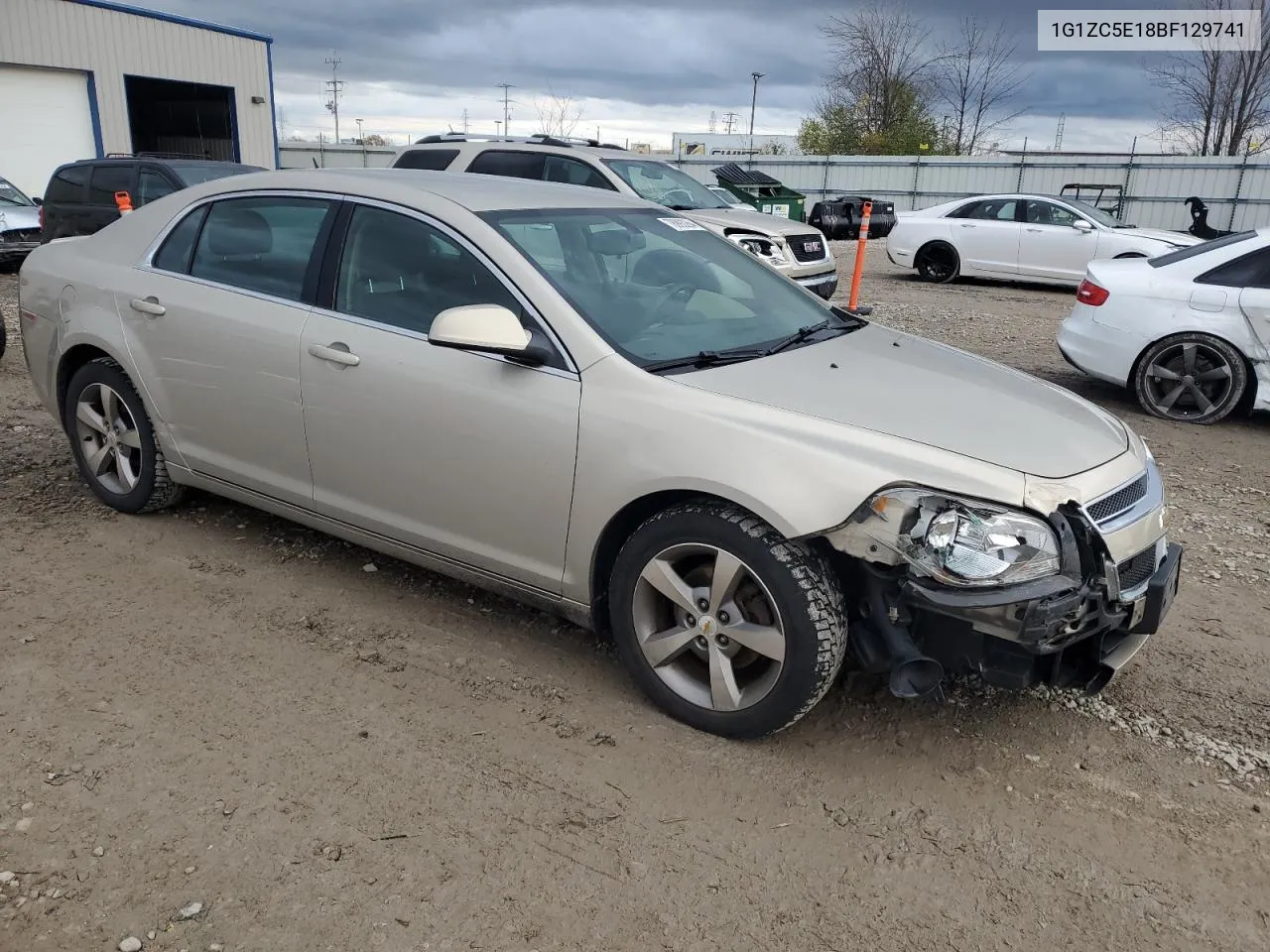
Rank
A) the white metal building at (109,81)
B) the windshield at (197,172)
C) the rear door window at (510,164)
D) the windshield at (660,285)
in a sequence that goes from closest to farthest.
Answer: the windshield at (660,285) < the rear door window at (510,164) < the windshield at (197,172) < the white metal building at (109,81)

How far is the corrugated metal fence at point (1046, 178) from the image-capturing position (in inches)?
973

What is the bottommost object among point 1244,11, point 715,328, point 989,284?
point 989,284

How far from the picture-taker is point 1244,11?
28.5 meters

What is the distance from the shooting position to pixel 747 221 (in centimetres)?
1031

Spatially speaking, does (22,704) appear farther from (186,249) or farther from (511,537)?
(186,249)

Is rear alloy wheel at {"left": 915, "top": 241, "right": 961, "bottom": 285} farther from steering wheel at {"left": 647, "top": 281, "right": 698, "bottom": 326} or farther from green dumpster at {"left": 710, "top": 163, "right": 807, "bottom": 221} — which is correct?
steering wheel at {"left": 647, "top": 281, "right": 698, "bottom": 326}

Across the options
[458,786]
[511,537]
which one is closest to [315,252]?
[511,537]

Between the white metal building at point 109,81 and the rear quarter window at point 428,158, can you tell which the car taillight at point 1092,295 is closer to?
the rear quarter window at point 428,158

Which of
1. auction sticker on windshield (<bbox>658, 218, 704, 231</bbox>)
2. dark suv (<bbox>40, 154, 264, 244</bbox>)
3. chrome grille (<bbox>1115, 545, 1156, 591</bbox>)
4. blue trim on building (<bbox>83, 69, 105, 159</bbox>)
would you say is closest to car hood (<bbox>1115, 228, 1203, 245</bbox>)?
auction sticker on windshield (<bbox>658, 218, 704, 231</bbox>)

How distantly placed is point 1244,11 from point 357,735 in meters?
34.7

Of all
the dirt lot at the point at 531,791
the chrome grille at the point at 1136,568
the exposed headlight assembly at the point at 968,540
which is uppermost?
the exposed headlight assembly at the point at 968,540

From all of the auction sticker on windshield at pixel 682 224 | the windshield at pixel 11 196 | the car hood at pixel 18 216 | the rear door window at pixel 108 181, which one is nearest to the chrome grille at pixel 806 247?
the auction sticker on windshield at pixel 682 224

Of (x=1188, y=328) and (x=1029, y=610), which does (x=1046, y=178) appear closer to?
(x=1188, y=328)

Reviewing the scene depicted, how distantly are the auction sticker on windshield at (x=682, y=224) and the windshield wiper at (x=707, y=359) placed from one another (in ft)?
3.17
